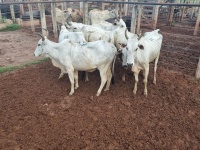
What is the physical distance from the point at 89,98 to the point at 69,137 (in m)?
1.47

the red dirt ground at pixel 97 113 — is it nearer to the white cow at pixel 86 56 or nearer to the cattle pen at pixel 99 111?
the cattle pen at pixel 99 111

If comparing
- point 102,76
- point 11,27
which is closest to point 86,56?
point 102,76

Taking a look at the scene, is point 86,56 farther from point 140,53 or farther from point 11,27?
point 11,27

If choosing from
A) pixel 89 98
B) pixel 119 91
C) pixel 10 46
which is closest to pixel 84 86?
pixel 89 98

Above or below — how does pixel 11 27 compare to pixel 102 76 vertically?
above

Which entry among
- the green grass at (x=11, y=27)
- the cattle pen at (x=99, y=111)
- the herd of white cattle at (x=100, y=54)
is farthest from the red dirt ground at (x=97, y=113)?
the green grass at (x=11, y=27)

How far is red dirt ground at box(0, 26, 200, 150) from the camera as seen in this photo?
3.88 meters

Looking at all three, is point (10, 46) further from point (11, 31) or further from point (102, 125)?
point (102, 125)

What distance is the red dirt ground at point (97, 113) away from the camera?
3877 mm

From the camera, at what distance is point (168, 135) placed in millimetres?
4035

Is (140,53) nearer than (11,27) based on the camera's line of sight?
Yes

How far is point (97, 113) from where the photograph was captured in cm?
466

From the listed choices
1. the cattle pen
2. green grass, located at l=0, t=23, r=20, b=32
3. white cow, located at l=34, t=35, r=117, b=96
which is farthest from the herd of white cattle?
green grass, located at l=0, t=23, r=20, b=32

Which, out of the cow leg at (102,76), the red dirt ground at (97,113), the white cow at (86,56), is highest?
the white cow at (86,56)
